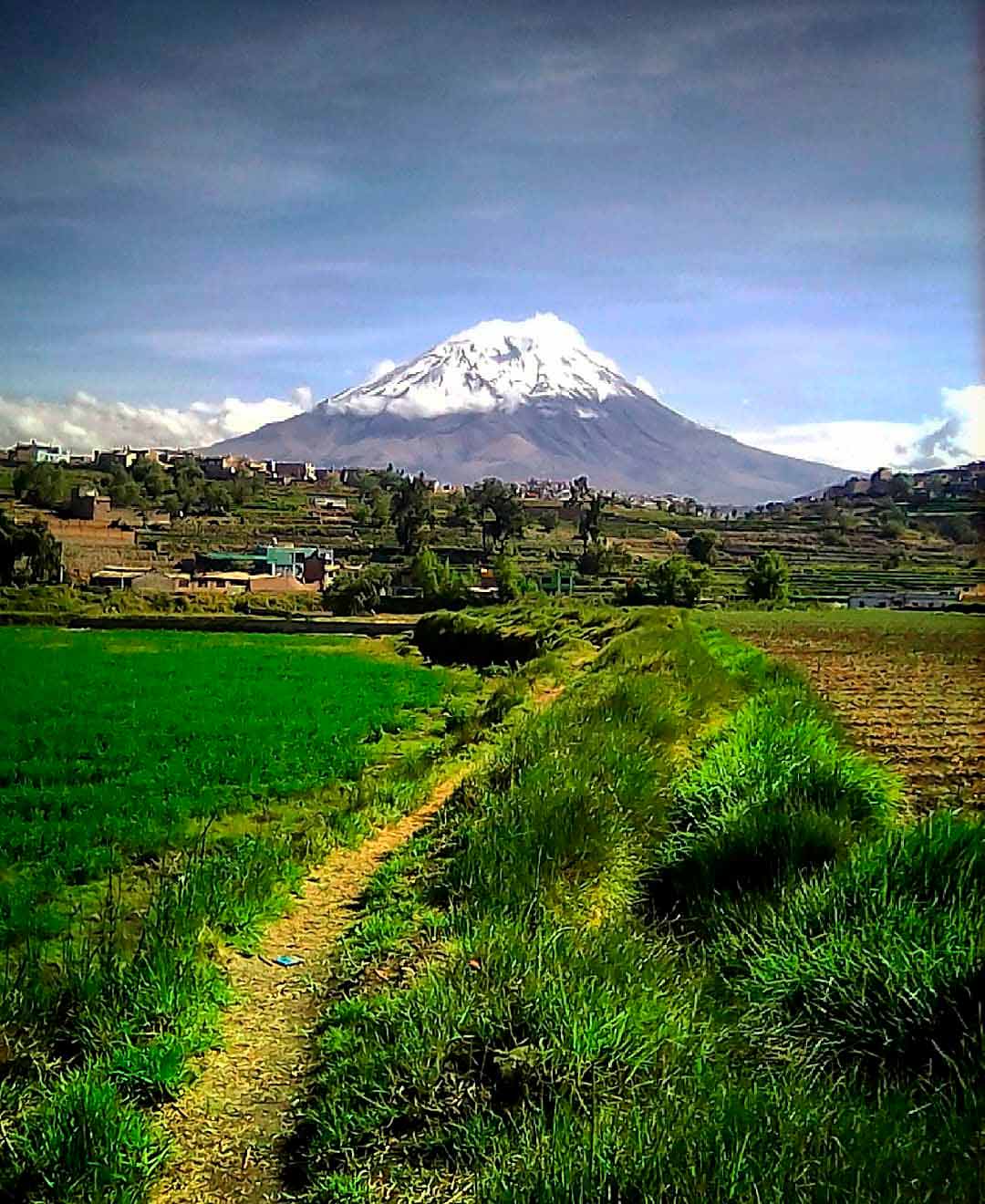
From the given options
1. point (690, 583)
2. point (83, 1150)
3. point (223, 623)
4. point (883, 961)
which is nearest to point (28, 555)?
point (223, 623)

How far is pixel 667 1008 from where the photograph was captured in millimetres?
3332

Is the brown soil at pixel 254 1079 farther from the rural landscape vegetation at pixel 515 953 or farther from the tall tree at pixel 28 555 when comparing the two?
the tall tree at pixel 28 555

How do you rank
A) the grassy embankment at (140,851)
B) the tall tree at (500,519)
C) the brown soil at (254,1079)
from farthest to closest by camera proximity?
1. the tall tree at (500,519)
2. the grassy embankment at (140,851)
3. the brown soil at (254,1079)

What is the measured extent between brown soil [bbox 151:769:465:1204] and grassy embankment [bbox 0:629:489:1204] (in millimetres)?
89

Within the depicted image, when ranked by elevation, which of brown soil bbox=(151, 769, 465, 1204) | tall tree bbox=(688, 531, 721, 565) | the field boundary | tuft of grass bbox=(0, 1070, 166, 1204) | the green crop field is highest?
tall tree bbox=(688, 531, 721, 565)

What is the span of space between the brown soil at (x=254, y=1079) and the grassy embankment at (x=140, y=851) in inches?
3.5

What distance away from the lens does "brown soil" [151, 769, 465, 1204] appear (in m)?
2.90

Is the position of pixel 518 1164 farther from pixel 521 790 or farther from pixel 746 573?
pixel 746 573

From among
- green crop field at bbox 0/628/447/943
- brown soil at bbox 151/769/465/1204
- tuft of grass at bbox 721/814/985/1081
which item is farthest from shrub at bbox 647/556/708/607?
tuft of grass at bbox 721/814/985/1081

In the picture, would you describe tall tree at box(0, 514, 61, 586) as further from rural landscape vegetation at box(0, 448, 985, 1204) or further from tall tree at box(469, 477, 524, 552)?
tall tree at box(469, 477, 524, 552)

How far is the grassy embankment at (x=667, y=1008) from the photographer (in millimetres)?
2506

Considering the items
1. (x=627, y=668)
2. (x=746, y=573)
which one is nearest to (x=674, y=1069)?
(x=627, y=668)

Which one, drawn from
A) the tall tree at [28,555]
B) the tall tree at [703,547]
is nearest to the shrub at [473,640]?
the tall tree at [28,555]

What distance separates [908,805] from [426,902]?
3.26 metres
